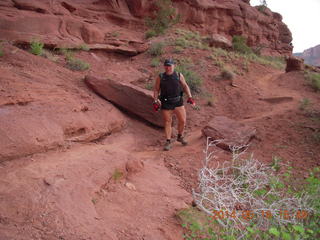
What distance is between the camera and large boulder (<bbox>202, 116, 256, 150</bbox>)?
4.57 metres

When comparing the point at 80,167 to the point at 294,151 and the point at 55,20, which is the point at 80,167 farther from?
the point at 55,20

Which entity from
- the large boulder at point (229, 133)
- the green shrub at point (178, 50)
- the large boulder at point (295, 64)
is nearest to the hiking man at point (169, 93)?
the large boulder at point (229, 133)

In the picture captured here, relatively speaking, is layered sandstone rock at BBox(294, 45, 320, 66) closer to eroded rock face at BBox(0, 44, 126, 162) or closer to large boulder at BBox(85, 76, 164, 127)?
large boulder at BBox(85, 76, 164, 127)

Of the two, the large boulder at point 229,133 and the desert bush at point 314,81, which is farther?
the desert bush at point 314,81

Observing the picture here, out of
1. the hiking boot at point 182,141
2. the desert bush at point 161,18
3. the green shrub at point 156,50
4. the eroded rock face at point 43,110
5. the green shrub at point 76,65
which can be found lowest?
the hiking boot at point 182,141

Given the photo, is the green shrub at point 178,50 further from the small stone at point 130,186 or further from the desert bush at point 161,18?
the small stone at point 130,186

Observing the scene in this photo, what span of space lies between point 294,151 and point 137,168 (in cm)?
293

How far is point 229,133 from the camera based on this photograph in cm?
478

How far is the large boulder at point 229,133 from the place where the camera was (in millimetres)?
4574

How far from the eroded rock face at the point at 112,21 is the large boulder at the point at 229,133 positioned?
20.5 feet

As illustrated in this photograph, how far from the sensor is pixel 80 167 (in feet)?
9.66

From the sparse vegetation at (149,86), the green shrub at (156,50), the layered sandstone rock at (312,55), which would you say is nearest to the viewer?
the sparse vegetation at (149,86)

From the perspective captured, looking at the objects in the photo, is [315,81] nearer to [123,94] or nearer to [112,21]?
[123,94]

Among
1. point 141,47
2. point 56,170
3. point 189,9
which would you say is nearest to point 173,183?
point 56,170
